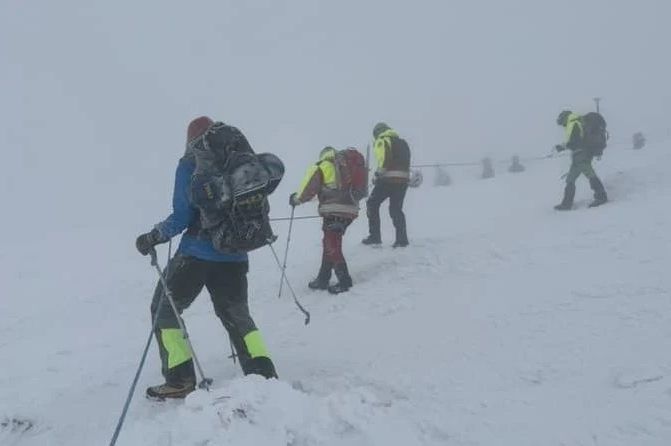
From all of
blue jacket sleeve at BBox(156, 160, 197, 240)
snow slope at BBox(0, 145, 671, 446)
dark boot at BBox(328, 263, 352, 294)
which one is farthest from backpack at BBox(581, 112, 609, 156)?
blue jacket sleeve at BBox(156, 160, 197, 240)

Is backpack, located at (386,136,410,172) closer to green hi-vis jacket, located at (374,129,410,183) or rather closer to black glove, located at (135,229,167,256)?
green hi-vis jacket, located at (374,129,410,183)

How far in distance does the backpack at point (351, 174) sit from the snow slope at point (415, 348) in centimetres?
137

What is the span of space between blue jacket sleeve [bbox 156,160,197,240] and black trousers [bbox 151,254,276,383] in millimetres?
320

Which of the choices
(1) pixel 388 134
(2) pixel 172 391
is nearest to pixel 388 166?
(1) pixel 388 134

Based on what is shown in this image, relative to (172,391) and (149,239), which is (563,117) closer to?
(149,239)

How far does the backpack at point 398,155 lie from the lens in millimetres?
9945

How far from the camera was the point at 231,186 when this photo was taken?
464 centimetres

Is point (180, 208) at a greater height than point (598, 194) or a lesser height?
greater

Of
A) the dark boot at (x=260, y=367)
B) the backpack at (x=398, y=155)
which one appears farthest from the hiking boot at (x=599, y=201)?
the dark boot at (x=260, y=367)

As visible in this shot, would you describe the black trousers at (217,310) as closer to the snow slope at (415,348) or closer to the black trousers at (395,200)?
the snow slope at (415,348)

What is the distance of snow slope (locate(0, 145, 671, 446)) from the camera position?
4.00m

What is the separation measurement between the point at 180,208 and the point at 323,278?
4.28 metres

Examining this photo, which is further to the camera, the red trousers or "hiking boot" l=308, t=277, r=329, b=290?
"hiking boot" l=308, t=277, r=329, b=290

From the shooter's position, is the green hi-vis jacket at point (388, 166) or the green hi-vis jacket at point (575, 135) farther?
the green hi-vis jacket at point (575, 135)
